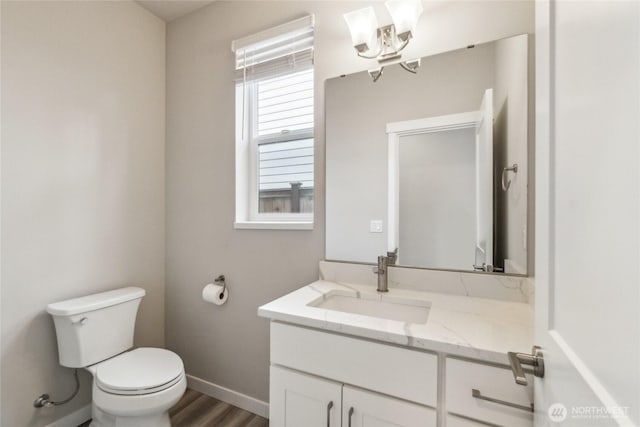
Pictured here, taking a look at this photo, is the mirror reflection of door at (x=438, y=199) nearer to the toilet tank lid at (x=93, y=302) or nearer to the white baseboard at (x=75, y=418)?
the toilet tank lid at (x=93, y=302)

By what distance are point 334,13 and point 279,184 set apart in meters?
0.99

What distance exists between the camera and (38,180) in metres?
1.54

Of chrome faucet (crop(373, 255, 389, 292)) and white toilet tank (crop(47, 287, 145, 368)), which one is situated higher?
chrome faucet (crop(373, 255, 389, 292))

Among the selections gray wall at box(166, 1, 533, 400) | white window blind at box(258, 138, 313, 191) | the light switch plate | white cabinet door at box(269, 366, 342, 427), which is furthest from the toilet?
the light switch plate

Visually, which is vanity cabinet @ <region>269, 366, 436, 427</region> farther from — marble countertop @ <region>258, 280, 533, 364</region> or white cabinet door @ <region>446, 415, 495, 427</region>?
marble countertop @ <region>258, 280, 533, 364</region>

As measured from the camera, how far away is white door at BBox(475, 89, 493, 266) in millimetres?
1303

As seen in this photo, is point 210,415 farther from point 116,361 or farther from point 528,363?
point 528,363

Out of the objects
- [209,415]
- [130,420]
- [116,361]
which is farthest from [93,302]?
[209,415]

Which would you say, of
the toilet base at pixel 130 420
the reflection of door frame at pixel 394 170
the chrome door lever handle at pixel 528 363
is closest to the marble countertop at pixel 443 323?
the chrome door lever handle at pixel 528 363

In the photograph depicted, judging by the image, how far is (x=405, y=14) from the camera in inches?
51.5

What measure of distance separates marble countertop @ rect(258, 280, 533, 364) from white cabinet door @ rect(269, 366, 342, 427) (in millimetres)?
199

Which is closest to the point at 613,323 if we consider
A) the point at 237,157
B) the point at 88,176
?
the point at 237,157

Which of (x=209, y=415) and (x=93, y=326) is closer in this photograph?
(x=93, y=326)

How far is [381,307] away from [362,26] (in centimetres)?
128
